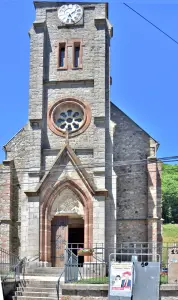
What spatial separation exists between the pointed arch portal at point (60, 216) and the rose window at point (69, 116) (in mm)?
3347

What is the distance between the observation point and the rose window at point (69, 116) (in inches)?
1131

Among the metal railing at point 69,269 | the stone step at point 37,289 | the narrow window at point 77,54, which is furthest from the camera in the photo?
the narrow window at point 77,54

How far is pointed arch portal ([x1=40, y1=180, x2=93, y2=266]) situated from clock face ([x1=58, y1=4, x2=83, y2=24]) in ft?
31.7

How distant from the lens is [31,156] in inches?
1109

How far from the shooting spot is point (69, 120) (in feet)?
96.2

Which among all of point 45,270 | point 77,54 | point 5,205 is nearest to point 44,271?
point 45,270

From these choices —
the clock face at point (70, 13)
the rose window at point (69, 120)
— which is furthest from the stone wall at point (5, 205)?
the clock face at point (70, 13)

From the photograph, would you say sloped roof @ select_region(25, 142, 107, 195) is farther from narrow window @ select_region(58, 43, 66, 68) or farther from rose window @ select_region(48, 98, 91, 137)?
narrow window @ select_region(58, 43, 66, 68)

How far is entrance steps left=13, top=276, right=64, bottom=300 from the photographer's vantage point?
792 inches

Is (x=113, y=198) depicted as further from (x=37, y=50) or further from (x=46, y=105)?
(x=37, y=50)

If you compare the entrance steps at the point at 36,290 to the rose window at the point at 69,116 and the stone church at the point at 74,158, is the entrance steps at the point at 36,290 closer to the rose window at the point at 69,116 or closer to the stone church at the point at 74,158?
the stone church at the point at 74,158

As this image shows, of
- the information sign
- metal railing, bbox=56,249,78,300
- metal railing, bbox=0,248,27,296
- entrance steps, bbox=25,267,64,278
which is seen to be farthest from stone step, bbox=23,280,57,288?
entrance steps, bbox=25,267,64,278

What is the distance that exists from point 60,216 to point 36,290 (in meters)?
7.20

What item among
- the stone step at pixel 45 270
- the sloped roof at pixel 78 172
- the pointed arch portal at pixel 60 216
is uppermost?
the sloped roof at pixel 78 172
